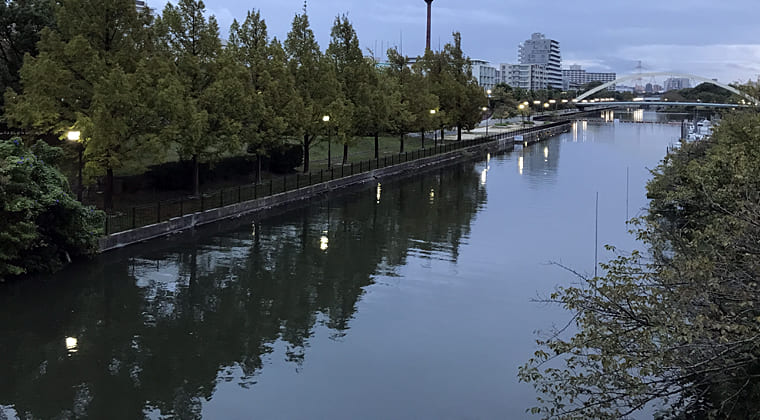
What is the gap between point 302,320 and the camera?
21219mm

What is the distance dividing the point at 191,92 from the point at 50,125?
25.1ft

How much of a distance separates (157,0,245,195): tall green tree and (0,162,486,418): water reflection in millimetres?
5293

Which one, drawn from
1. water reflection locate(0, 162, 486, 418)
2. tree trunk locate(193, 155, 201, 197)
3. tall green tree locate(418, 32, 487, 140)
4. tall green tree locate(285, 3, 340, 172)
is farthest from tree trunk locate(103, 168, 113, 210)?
tall green tree locate(418, 32, 487, 140)

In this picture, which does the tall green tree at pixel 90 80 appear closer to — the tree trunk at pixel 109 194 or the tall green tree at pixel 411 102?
the tree trunk at pixel 109 194

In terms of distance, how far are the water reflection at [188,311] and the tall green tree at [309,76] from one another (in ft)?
46.7

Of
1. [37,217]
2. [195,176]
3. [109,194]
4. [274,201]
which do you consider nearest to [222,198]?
[195,176]

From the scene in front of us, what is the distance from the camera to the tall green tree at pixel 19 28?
43.0 metres

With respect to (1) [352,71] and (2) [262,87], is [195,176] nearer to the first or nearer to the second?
(2) [262,87]

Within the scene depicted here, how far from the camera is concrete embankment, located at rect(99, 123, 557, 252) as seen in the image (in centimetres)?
2922

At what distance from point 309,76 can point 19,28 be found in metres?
18.5

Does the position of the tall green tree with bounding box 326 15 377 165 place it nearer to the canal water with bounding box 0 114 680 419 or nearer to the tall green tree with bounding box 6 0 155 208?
the canal water with bounding box 0 114 680 419

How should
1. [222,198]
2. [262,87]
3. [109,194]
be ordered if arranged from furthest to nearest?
[262,87]
[222,198]
[109,194]

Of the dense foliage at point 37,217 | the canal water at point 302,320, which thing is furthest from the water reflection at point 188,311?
the dense foliage at point 37,217

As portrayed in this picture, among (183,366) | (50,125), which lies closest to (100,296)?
(183,366)
